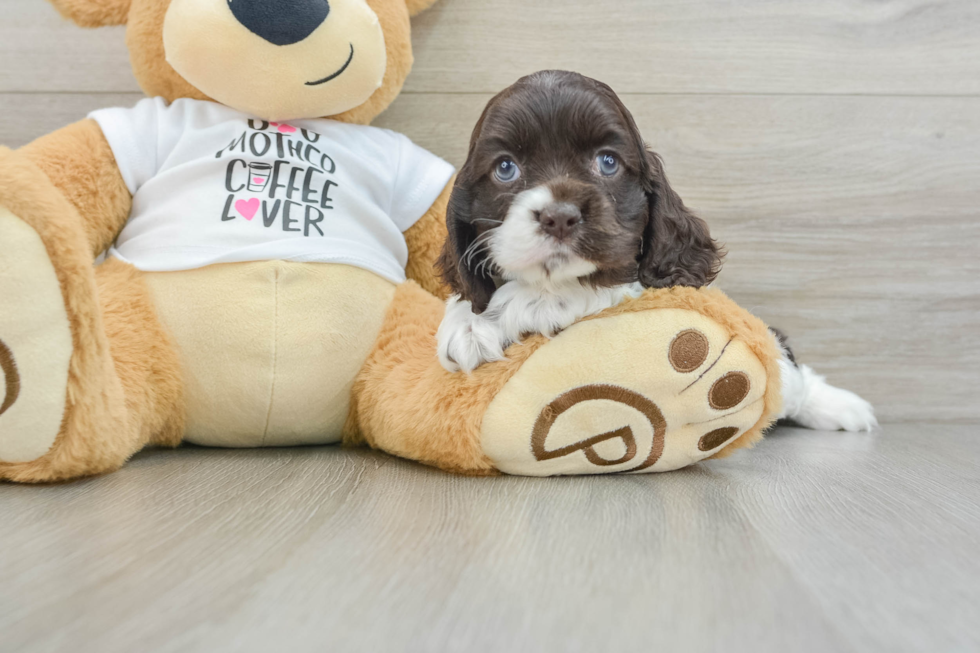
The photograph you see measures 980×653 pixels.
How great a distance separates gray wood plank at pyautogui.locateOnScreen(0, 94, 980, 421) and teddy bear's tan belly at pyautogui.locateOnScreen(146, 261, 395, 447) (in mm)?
738

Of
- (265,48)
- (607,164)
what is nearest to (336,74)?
(265,48)

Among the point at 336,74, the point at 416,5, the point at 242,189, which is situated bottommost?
the point at 242,189

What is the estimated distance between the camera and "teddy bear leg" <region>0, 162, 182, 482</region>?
1.21 meters

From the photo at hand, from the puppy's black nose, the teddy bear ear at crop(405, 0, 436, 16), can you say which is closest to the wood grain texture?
the puppy's black nose

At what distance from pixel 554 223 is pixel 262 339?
69cm

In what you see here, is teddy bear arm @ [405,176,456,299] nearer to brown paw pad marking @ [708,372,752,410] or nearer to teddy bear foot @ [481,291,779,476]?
teddy bear foot @ [481,291,779,476]

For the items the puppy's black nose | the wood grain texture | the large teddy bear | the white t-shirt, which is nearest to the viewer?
the wood grain texture

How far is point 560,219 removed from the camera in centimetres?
117

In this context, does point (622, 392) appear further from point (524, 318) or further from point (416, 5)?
point (416, 5)

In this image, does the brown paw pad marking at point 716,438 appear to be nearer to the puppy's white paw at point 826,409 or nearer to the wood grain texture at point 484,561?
the wood grain texture at point 484,561

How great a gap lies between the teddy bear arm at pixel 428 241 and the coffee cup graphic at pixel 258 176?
39 cm

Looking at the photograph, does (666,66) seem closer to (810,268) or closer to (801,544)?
(810,268)

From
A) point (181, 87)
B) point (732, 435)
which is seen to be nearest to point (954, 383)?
point (732, 435)

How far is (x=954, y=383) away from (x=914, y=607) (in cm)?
163
